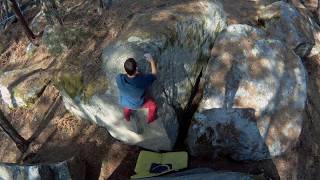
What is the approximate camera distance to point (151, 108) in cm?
937

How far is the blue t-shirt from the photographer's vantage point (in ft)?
27.5

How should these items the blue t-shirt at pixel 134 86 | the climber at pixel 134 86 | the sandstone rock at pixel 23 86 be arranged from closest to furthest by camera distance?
the climber at pixel 134 86 → the blue t-shirt at pixel 134 86 → the sandstone rock at pixel 23 86

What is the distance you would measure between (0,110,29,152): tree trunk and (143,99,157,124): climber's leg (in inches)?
185

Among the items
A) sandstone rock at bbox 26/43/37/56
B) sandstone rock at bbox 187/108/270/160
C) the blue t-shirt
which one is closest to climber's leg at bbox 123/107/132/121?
the blue t-shirt

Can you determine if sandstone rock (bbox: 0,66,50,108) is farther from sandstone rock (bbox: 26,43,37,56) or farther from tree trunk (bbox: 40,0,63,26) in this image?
tree trunk (bbox: 40,0,63,26)

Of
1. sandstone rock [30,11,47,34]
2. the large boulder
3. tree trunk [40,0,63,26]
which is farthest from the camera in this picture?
sandstone rock [30,11,47,34]

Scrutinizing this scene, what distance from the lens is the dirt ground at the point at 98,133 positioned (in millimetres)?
10734

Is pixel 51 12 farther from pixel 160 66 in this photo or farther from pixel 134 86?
pixel 134 86

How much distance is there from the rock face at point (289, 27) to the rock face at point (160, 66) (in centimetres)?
342

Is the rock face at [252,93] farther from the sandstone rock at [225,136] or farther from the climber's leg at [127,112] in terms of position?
the climber's leg at [127,112]

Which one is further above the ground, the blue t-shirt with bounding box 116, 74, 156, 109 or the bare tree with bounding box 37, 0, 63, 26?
the blue t-shirt with bounding box 116, 74, 156, 109

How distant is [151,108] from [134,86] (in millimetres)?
1130

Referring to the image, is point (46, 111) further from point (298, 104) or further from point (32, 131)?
point (298, 104)

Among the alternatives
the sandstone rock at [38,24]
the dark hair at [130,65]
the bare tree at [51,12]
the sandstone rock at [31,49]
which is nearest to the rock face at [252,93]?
the dark hair at [130,65]
